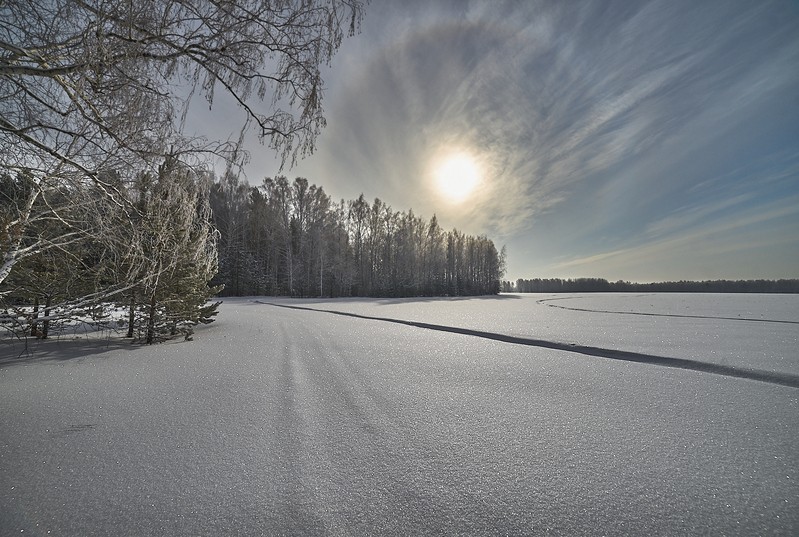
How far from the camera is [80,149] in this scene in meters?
2.20

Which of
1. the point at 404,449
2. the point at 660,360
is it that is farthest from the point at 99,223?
the point at 660,360

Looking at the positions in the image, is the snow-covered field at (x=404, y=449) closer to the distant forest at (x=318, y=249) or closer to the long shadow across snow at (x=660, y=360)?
the long shadow across snow at (x=660, y=360)

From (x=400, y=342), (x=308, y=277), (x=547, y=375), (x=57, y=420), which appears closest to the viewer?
(x=57, y=420)

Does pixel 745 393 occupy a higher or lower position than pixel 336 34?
lower

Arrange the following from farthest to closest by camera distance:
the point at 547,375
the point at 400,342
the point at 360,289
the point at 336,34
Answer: the point at 360,289
the point at 400,342
the point at 547,375
the point at 336,34

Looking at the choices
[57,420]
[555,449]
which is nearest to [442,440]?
[555,449]

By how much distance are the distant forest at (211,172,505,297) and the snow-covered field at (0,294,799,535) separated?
23023 millimetres

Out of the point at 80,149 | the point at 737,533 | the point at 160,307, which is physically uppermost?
the point at 80,149

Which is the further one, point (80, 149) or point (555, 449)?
point (80, 149)

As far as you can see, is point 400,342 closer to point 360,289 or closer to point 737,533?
point 737,533

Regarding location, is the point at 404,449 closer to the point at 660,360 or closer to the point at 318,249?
the point at 660,360

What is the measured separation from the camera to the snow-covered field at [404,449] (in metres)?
1.08

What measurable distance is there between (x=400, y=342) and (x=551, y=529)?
3.82 metres

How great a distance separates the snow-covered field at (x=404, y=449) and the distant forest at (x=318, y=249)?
2302 centimetres
